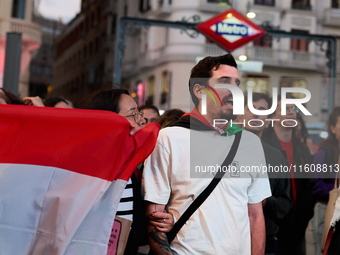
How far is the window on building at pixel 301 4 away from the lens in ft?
103

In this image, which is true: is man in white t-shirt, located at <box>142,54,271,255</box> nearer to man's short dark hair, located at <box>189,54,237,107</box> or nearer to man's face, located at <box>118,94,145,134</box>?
man's short dark hair, located at <box>189,54,237,107</box>

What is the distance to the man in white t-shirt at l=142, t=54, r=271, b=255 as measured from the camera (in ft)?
8.71

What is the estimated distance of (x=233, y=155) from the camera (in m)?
2.78

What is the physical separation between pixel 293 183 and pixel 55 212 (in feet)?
7.88

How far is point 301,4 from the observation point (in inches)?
1246

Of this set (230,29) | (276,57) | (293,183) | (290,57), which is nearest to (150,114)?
(293,183)

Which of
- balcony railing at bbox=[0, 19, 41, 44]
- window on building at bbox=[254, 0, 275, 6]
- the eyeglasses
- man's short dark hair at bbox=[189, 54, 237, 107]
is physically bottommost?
the eyeglasses

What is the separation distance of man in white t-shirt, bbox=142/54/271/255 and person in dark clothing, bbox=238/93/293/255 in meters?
0.84

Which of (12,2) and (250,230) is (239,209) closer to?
(250,230)

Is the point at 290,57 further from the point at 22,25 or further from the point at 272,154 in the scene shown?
the point at 272,154

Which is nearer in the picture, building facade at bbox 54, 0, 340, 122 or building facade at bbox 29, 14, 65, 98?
building facade at bbox 54, 0, 340, 122

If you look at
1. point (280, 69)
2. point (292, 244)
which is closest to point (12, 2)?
point (280, 69)

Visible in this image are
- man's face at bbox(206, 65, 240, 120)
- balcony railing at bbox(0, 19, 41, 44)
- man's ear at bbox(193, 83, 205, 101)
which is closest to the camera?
man's face at bbox(206, 65, 240, 120)

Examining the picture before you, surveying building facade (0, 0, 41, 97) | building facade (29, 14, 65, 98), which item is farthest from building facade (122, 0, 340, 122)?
building facade (29, 14, 65, 98)
